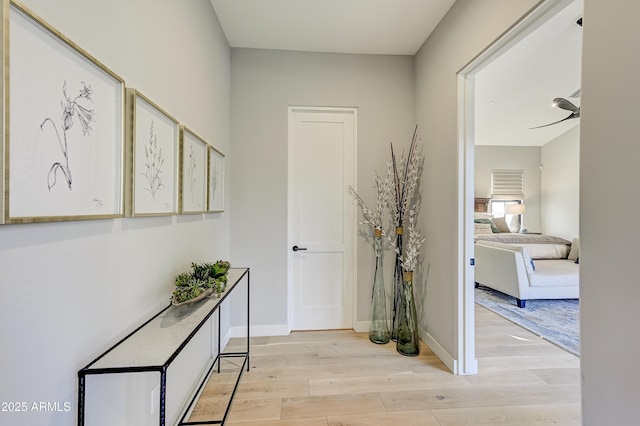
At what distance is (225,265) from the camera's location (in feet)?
5.78

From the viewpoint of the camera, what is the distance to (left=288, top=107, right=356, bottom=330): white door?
9.35 feet

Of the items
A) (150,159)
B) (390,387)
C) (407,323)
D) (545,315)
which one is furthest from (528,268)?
(150,159)

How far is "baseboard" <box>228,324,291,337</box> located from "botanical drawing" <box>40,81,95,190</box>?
7.58 feet

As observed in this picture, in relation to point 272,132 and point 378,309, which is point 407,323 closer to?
point 378,309

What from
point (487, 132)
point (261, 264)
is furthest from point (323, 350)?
point (487, 132)

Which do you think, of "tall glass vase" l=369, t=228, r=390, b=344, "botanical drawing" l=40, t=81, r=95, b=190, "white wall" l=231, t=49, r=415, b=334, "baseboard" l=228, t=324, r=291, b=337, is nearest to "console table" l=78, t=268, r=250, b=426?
"botanical drawing" l=40, t=81, r=95, b=190

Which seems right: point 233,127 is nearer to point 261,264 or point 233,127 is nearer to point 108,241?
point 261,264

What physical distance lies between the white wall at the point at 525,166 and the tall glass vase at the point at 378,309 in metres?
5.97

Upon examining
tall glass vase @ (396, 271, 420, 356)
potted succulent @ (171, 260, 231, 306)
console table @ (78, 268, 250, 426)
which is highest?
potted succulent @ (171, 260, 231, 306)

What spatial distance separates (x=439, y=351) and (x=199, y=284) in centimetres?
208

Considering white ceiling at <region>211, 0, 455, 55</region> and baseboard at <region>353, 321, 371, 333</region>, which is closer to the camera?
white ceiling at <region>211, 0, 455, 55</region>

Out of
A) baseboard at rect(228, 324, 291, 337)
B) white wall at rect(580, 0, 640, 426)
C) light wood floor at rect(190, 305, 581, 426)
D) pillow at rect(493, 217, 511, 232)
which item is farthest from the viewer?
pillow at rect(493, 217, 511, 232)

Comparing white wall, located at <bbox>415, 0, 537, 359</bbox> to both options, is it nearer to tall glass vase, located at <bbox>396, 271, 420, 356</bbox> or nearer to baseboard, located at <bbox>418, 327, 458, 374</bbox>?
baseboard, located at <bbox>418, 327, 458, 374</bbox>

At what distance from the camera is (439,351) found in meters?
2.32
